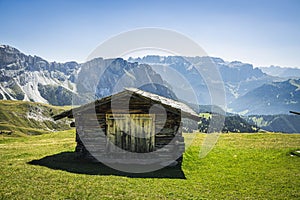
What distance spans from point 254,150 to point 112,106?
54.6ft

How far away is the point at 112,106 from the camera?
22.8 m

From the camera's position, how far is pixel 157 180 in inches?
727

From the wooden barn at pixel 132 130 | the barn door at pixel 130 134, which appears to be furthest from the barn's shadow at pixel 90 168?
the barn door at pixel 130 134

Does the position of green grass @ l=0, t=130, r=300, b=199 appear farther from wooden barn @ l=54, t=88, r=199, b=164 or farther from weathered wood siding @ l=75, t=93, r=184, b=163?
weathered wood siding @ l=75, t=93, r=184, b=163

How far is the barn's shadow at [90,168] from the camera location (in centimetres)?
1967

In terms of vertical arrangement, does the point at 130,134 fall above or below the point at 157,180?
above

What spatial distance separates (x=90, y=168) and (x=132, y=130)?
446 centimetres

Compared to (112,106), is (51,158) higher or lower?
lower

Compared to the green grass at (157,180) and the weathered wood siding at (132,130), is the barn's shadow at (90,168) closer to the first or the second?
the green grass at (157,180)

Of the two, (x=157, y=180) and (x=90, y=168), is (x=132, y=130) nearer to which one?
(x=90, y=168)

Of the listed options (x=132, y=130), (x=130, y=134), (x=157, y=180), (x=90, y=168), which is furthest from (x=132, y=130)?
(x=157, y=180)

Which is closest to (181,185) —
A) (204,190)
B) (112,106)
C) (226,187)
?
(204,190)

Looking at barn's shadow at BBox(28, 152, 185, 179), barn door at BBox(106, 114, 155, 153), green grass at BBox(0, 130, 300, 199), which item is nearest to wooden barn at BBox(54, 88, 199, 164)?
barn door at BBox(106, 114, 155, 153)

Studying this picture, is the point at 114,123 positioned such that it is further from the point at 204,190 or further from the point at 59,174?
the point at 204,190
